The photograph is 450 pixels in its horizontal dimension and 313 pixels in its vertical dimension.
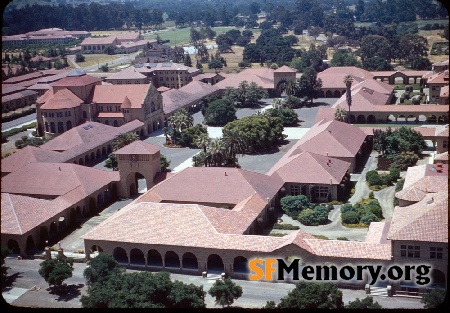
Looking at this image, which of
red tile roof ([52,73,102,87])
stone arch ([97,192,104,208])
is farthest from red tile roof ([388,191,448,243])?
red tile roof ([52,73,102,87])

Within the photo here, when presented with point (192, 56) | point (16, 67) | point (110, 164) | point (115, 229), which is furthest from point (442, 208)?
point (192, 56)

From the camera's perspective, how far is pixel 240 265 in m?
43.1

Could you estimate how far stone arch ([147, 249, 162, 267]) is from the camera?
4425 centimetres

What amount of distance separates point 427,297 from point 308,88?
7836cm

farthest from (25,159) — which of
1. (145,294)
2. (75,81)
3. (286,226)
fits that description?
(145,294)

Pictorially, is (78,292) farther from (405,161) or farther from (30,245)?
(405,161)

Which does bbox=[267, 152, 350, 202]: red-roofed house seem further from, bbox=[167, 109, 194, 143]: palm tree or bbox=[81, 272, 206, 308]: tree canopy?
bbox=[167, 109, 194, 143]: palm tree

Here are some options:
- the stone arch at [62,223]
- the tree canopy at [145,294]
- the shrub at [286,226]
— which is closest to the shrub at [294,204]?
the shrub at [286,226]

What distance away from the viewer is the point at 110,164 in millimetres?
69562

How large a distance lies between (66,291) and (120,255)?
5.90 meters

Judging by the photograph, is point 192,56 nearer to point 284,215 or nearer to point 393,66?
point 393,66

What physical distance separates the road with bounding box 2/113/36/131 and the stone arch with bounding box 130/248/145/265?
6003 centimetres

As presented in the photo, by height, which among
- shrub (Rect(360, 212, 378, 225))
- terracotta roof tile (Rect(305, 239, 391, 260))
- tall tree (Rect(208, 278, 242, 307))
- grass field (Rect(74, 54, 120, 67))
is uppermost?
grass field (Rect(74, 54, 120, 67))

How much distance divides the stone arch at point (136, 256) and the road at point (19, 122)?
197ft
